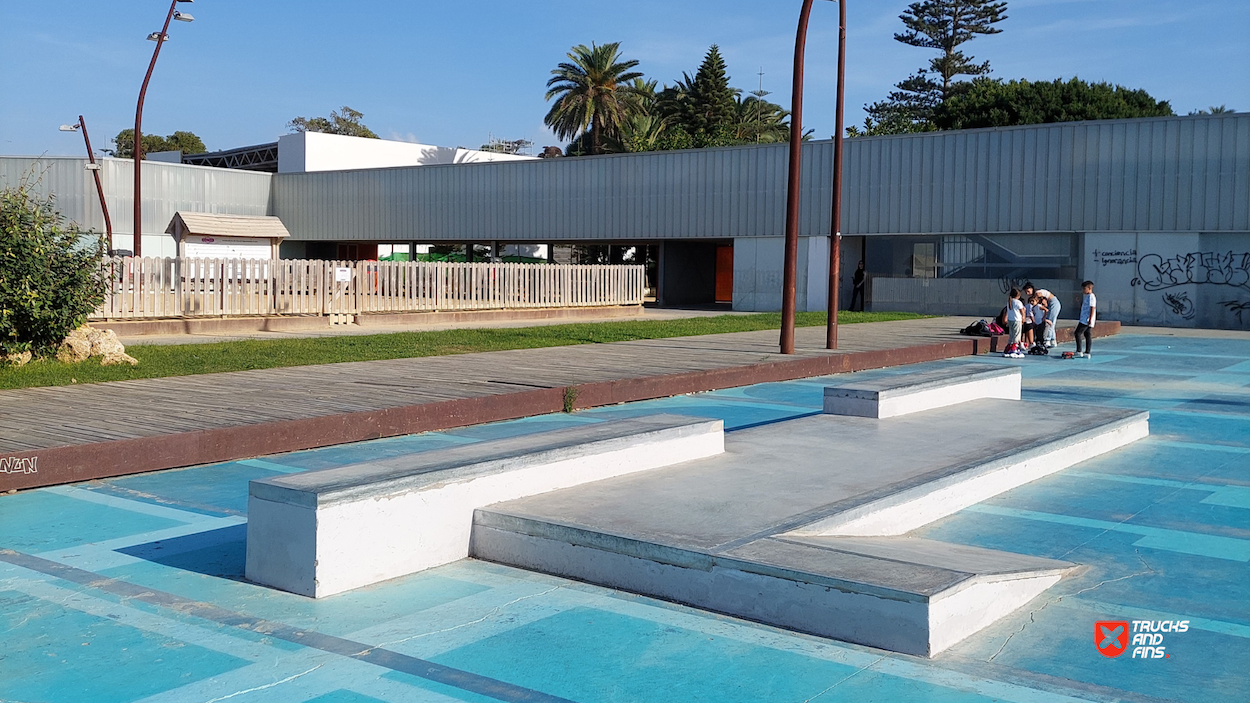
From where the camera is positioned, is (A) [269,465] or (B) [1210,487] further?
(A) [269,465]

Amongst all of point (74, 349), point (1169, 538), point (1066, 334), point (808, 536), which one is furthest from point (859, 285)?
point (808, 536)

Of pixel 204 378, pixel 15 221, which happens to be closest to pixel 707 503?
pixel 204 378

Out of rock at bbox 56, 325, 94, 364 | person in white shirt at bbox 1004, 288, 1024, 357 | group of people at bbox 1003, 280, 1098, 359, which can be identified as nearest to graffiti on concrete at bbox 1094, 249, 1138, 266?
group of people at bbox 1003, 280, 1098, 359

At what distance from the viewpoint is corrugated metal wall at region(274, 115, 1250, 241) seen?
32031 mm

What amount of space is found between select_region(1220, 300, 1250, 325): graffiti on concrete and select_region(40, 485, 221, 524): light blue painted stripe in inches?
1251

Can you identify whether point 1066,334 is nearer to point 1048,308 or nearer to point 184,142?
point 1048,308

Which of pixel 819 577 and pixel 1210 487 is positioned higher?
pixel 819 577

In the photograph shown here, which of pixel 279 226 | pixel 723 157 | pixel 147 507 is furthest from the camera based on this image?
pixel 723 157

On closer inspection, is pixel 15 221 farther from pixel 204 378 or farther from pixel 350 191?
pixel 350 191

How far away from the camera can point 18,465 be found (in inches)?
300

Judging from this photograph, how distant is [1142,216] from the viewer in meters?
32.6

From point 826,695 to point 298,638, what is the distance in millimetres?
2254

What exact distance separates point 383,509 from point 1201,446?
317 inches

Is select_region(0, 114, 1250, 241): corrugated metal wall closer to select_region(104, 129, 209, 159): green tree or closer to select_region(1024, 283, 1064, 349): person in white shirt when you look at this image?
select_region(1024, 283, 1064, 349): person in white shirt
